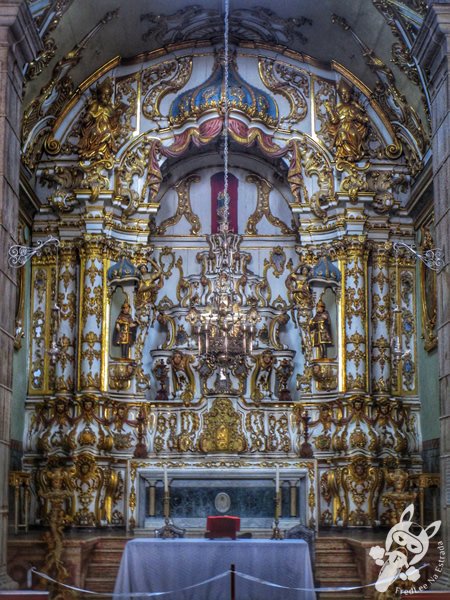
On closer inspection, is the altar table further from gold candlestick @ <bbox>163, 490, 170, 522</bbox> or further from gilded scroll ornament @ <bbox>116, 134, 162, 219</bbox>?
gilded scroll ornament @ <bbox>116, 134, 162, 219</bbox>

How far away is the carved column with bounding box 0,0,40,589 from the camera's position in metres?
11.8

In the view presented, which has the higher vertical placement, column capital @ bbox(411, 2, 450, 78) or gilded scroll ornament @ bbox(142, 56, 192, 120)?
gilded scroll ornament @ bbox(142, 56, 192, 120)

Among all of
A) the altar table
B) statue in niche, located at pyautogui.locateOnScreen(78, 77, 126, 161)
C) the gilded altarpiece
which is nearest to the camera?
the altar table

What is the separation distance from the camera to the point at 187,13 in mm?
17797

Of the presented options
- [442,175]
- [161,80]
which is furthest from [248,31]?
[442,175]

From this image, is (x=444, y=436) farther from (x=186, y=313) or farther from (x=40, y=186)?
(x=40, y=186)

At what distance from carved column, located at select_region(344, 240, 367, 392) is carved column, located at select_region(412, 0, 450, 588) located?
4.86 metres

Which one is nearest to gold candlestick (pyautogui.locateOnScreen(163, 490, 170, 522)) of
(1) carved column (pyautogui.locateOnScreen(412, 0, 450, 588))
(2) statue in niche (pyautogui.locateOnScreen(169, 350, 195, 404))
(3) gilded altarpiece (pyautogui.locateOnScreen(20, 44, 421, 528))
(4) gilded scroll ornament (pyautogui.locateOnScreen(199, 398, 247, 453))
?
(3) gilded altarpiece (pyautogui.locateOnScreen(20, 44, 421, 528))

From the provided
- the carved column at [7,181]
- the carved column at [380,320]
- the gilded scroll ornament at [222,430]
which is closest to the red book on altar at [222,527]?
the carved column at [7,181]

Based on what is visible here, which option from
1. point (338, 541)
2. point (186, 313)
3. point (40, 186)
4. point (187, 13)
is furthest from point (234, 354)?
point (187, 13)

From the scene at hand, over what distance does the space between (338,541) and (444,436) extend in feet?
12.0

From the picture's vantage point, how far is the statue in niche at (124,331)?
17750 millimetres

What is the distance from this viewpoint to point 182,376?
18078 millimetres

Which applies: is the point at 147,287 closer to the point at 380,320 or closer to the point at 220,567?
the point at 380,320
